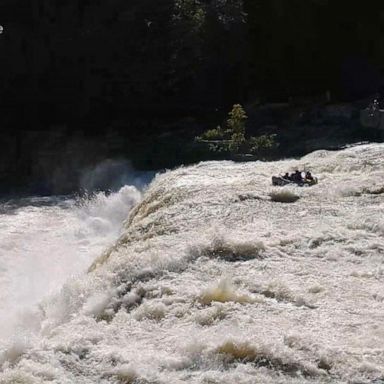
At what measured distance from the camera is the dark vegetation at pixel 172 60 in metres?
19.6

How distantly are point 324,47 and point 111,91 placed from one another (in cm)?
539

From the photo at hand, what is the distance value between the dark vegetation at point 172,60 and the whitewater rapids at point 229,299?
348 inches

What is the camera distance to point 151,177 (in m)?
15.5

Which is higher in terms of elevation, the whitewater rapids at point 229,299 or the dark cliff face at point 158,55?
the dark cliff face at point 158,55

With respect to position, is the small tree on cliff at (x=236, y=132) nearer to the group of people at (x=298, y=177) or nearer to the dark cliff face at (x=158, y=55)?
the group of people at (x=298, y=177)

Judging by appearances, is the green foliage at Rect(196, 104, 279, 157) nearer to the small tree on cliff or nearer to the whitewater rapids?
the small tree on cliff

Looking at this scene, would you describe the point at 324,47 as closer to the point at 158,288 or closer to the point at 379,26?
the point at 379,26

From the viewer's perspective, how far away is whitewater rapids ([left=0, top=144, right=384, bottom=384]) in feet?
19.3

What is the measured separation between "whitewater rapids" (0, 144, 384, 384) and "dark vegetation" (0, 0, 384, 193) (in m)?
8.83

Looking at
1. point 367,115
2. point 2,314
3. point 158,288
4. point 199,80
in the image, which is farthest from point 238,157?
point 158,288

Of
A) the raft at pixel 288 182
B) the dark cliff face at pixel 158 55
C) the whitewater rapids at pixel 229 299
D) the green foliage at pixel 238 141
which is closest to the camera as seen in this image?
the whitewater rapids at pixel 229 299

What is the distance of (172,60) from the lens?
19.6m

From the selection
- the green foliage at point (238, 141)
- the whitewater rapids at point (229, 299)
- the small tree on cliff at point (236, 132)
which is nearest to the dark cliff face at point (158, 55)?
the green foliage at point (238, 141)

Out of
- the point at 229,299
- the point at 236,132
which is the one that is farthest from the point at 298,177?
the point at 229,299
